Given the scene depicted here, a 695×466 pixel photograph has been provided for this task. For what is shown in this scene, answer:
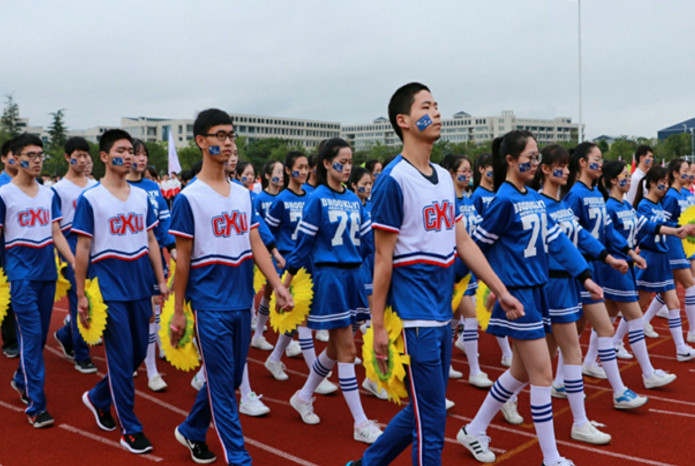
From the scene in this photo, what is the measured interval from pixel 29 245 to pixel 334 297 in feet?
9.01

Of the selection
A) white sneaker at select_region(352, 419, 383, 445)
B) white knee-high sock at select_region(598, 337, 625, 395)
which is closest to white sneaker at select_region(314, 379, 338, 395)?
white sneaker at select_region(352, 419, 383, 445)

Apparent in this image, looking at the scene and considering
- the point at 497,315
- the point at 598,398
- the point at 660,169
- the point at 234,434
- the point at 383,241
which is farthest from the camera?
the point at 660,169

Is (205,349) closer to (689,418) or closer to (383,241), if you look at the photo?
(383,241)

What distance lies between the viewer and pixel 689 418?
5.59 m

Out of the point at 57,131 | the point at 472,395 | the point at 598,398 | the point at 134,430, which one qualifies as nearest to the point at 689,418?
the point at 598,398

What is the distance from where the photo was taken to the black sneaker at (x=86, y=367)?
7.29m

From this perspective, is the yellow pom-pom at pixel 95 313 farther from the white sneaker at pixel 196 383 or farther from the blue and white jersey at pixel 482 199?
the blue and white jersey at pixel 482 199

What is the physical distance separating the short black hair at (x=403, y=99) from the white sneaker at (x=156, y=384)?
4124 millimetres

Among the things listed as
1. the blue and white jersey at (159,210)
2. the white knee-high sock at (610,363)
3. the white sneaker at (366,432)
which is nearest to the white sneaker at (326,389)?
the white sneaker at (366,432)

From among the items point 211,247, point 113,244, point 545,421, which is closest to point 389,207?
point 211,247

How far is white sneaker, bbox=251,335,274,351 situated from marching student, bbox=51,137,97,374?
6.33 ft

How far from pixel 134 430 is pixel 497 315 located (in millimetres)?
2777

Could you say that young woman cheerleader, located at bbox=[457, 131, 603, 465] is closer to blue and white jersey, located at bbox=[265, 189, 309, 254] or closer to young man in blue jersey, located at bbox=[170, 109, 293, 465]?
young man in blue jersey, located at bbox=[170, 109, 293, 465]

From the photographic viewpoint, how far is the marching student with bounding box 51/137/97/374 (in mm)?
6762
